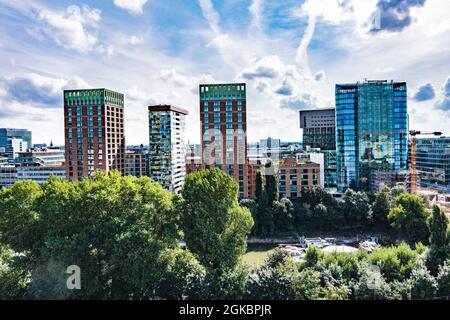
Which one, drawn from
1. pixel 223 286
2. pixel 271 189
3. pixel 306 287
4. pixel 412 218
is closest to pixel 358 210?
pixel 412 218

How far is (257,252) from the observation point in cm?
768

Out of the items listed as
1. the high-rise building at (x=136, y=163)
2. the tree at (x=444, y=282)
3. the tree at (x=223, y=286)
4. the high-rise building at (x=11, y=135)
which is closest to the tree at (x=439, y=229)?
the tree at (x=444, y=282)

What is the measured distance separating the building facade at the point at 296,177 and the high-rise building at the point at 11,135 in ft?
53.5

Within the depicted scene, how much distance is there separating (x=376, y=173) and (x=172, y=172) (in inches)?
291

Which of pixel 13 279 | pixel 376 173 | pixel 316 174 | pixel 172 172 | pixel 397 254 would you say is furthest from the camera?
pixel 172 172

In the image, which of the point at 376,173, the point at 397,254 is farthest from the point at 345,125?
the point at 397,254

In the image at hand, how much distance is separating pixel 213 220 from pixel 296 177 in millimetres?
7273

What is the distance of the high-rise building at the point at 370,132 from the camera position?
12.1 metres

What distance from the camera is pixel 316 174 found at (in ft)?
34.8

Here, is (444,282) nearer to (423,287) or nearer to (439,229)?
(423,287)

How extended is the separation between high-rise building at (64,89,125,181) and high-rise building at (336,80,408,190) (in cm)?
850

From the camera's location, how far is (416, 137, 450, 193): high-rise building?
46.6ft

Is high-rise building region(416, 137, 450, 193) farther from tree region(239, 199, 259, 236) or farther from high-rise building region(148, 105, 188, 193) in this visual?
high-rise building region(148, 105, 188, 193)
